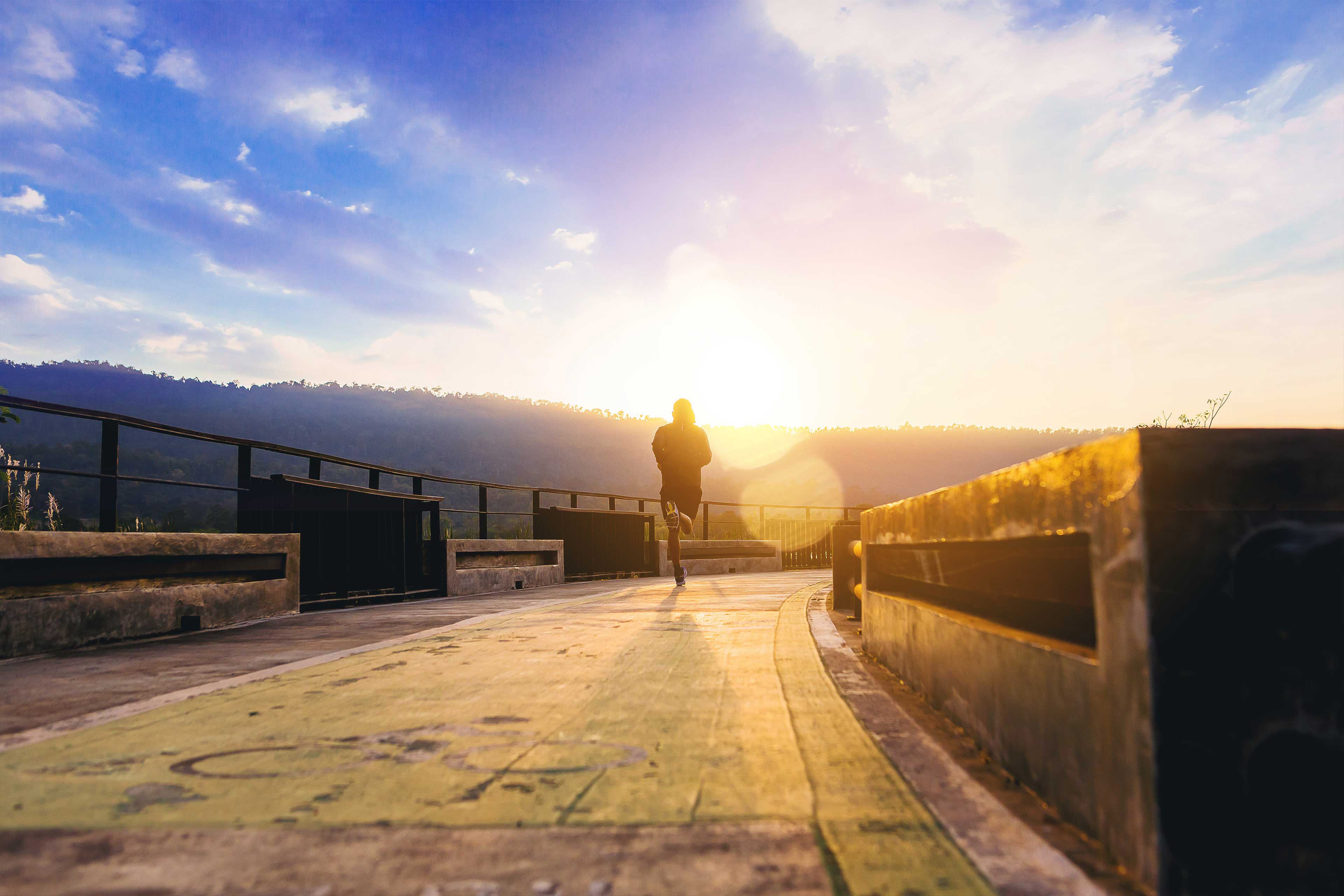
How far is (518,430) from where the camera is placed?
11256 centimetres

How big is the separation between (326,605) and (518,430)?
105857 mm

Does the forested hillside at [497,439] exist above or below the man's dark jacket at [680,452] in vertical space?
above

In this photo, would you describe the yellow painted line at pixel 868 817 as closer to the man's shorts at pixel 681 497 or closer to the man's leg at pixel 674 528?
the man's leg at pixel 674 528

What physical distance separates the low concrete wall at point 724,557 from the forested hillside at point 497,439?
64440 millimetres

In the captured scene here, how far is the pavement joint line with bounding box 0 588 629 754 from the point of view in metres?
2.78

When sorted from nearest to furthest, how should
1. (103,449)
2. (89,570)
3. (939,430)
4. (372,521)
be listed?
(89,570), (103,449), (372,521), (939,430)

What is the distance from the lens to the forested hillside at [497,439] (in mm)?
96875

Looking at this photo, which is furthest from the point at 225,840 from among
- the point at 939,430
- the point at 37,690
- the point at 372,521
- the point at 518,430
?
the point at 939,430

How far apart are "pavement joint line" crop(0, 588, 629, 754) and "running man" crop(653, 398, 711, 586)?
4.80 metres

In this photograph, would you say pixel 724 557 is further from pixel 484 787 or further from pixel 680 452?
pixel 484 787

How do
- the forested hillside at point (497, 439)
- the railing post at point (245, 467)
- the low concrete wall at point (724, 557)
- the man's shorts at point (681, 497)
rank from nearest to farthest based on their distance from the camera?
the railing post at point (245, 467), the man's shorts at point (681, 497), the low concrete wall at point (724, 557), the forested hillside at point (497, 439)

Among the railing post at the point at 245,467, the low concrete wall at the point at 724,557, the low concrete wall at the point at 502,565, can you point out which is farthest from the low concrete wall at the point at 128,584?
the low concrete wall at the point at 724,557

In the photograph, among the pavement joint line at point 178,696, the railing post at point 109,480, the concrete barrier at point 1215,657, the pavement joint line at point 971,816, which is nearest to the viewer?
→ the concrete barrier at point 1215,657

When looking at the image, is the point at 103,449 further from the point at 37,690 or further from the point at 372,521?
the point at 372,521
